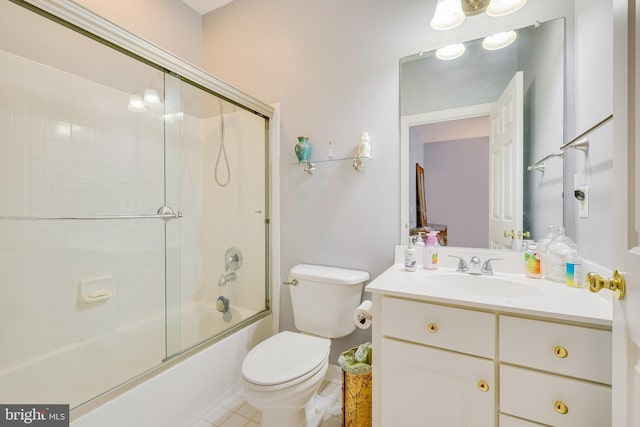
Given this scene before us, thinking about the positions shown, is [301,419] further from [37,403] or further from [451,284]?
[37,403]

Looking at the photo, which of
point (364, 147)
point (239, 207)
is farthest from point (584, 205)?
point (239, 207)

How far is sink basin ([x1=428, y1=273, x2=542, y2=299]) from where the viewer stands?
3.88ft

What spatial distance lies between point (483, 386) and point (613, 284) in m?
0.53

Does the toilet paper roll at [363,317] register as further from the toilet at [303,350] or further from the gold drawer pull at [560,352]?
the gold drawer pull at [560,352]

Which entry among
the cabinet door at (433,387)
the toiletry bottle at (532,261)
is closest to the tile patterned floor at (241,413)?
the cabinet door at (433,387)

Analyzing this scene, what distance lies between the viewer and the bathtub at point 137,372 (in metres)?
1.18

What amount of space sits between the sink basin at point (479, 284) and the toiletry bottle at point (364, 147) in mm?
731

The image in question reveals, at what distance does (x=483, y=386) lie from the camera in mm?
915

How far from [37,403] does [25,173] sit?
40.3 inches

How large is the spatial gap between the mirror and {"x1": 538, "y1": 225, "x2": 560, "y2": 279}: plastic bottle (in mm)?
29

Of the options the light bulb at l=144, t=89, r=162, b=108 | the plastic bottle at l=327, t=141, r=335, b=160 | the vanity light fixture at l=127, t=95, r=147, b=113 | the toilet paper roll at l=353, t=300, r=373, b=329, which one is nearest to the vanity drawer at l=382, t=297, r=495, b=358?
the toilet paper roll at l=353, t=300, r=373, b=329

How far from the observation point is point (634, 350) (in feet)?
1.84

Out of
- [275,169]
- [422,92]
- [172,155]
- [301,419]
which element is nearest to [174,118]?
[172,155]

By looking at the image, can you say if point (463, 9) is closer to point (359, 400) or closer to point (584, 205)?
point (584, 205)
